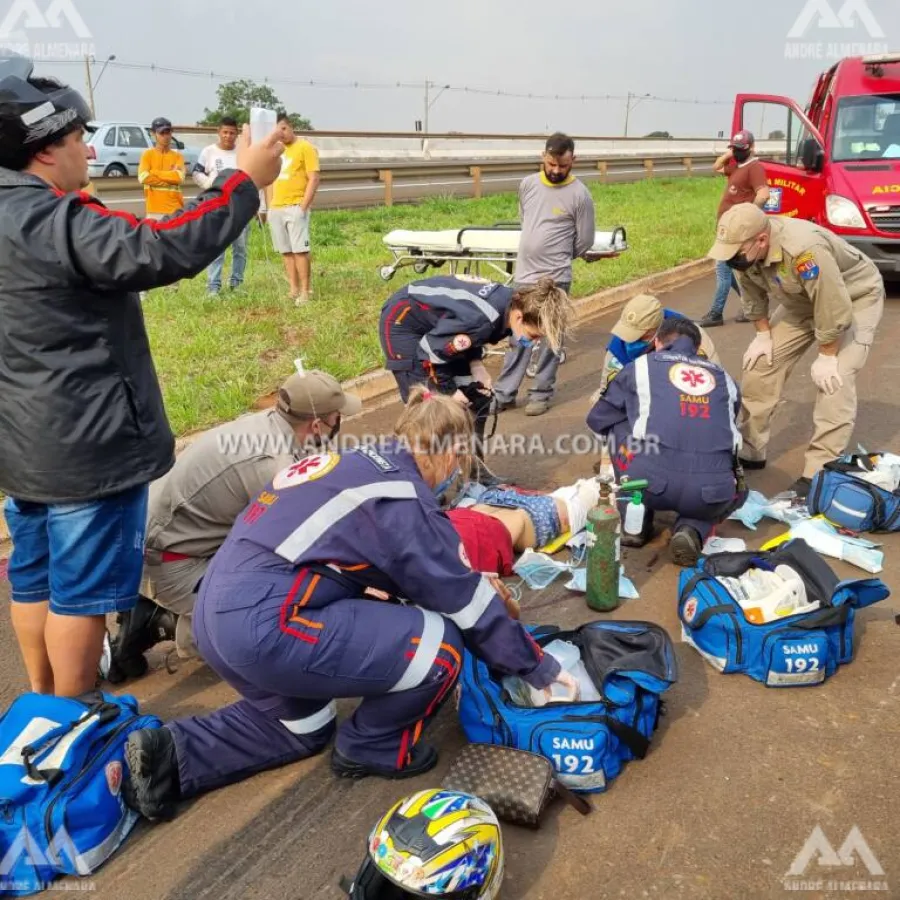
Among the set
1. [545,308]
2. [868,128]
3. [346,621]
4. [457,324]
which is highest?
[868,128]

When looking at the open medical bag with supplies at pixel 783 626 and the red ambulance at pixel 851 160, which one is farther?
the red ambulance at pixel 851 160

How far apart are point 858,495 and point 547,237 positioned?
335 centimetres

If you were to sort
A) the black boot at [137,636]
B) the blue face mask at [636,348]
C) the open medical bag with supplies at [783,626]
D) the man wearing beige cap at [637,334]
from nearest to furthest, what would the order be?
Result: the open medical bag with supplies at [783,626]
the black boot at [137,636]
the man wearing beige cap at [637,334]
the blue face mask at [636,348]

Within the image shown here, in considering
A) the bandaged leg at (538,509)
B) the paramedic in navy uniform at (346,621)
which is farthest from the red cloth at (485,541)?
the paramedic in navy uniform at (346,621)

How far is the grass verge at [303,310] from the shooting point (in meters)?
6.80

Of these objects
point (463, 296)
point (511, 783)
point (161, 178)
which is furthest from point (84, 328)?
point (161, 178)

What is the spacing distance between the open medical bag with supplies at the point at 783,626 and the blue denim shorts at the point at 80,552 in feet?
7.38

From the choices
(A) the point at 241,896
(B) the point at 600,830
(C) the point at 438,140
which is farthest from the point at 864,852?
(C) the point at 438,140

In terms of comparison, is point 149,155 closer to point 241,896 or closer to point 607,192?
point 241,896

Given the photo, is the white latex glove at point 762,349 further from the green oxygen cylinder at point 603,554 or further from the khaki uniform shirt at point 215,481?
the khaki uniform shirt at point 215,481

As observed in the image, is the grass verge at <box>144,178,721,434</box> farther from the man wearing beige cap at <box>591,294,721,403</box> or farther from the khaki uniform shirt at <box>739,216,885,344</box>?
the khaki uniform shirt at <box>739,216,885,344</box>

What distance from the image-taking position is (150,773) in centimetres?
271

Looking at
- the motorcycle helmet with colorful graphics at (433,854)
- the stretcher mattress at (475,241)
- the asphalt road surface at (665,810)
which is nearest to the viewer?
the motorcycle helmet with colorful graphics at (433,854)

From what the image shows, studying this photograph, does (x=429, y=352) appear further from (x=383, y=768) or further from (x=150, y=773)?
(x=150, y=773)
